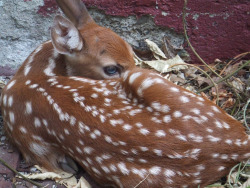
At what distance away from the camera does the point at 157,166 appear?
2488 mm

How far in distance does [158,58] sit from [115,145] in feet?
5.78

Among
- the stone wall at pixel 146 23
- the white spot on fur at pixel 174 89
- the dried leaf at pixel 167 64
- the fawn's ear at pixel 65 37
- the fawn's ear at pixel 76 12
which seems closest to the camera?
the white spot on fur at pixel 174 89

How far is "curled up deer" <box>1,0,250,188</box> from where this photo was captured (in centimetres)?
249

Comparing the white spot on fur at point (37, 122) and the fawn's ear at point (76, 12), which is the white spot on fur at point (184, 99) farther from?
the fawn's ear at point (76, 12)

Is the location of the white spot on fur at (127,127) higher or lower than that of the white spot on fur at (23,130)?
higher

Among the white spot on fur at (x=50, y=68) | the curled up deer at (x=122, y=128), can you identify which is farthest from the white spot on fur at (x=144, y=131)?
the white spot on fur at (x=50, y=68)

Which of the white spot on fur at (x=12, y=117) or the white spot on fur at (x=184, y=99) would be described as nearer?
the white spot on fur at (x=184, y=99)

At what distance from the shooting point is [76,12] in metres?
3.49

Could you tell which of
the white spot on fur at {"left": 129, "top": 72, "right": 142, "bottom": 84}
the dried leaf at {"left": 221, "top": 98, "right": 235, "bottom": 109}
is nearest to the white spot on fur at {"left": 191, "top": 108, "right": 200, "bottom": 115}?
the white spot on fur at {"left": 129, "top": 72, "right": 142, "bottom": 84}

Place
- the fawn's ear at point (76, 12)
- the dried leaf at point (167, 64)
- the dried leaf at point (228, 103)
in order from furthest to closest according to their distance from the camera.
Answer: the dried leaf at point (167, 64)
the dried leaf at point (228, 103)
the fawn's ear at point (76, 12)

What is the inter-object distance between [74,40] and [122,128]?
3.42ft

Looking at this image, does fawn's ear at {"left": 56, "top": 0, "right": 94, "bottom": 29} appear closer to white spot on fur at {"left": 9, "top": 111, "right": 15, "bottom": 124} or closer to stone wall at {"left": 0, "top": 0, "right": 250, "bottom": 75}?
stone wall at {"left": 0, "top": 0, "right": 250, "bottom": 75}

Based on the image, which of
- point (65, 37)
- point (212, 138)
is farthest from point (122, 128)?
point (65, 37)

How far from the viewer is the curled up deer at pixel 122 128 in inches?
98.1
